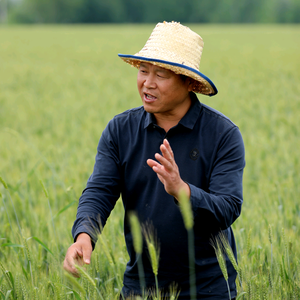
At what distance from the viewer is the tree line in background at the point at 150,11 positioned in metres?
76.0

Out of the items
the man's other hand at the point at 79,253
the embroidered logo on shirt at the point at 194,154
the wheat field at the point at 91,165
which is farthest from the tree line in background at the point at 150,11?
the man's other hand at the point at 79,253

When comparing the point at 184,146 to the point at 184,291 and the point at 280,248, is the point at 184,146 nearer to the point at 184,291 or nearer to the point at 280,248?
the point at 184,291

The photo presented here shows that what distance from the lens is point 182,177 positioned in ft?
6.19

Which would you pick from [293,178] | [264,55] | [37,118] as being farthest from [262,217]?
[264,55]

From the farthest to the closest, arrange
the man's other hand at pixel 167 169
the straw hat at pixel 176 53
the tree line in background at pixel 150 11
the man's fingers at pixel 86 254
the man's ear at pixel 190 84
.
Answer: the tree line in background at pixel 150 11 < the man's ear at pixel 190 84 < the straw hat at pixel 176 53 < the man's fingers at pixel 86 254 < the man's other hand at pixel 167 169

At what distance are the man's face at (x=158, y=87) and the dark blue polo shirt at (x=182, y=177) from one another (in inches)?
3.7

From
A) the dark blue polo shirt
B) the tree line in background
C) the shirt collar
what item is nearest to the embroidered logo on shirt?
the dark blue polo shirt

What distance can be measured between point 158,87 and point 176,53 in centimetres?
17

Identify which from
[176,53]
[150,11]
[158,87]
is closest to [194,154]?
[158,87]

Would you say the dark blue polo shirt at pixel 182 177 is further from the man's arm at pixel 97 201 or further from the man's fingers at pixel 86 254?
the man's fingers at pixel 86 254

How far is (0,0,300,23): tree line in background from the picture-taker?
76.0 meters

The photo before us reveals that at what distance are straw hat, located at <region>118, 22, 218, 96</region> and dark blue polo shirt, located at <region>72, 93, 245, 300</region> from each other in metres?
0.15

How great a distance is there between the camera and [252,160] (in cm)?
449

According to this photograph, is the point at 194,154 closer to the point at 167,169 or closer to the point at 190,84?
the point at 190,84
